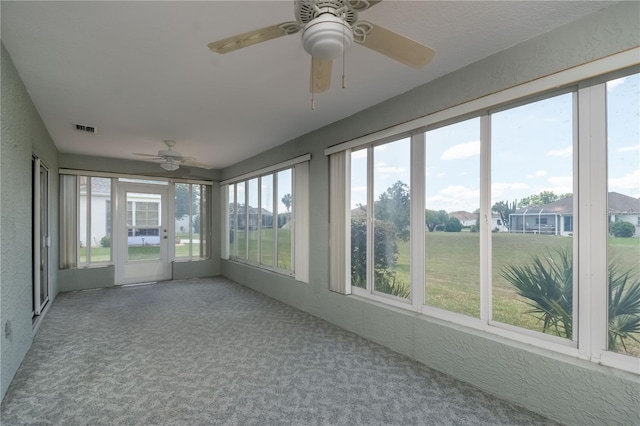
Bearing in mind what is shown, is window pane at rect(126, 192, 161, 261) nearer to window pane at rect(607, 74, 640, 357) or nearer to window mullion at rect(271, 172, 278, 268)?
window mullion at rect(271, 172, 278, 268)

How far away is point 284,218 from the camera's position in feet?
16.5

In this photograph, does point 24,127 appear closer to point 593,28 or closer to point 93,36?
Answer: point 93,36

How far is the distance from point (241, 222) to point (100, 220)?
264cm

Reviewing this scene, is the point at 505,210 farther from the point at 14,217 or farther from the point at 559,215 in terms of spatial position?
the point at 14,217

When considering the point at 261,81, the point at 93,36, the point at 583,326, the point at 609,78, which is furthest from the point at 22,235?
the point at 609,78

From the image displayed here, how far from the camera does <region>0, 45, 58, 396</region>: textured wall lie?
2.16 meters

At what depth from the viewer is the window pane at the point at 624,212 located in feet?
5.84

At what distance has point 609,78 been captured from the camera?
5.99 feet

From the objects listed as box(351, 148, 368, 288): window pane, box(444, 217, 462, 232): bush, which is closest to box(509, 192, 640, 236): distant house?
Answer: box(444, 217, 462, 232): bush

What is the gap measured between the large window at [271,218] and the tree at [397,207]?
1.31 m

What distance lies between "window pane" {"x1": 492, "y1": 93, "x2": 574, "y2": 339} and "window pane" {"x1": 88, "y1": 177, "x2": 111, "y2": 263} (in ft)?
21.4

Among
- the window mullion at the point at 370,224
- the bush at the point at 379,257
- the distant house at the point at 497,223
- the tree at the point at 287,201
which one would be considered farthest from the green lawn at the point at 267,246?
the distant house at the point at 497,223

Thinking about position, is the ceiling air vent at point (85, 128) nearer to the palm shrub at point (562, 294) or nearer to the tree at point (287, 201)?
the tree at point (287, 201)

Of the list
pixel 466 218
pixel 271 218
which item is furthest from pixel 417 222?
pixel 271 218
